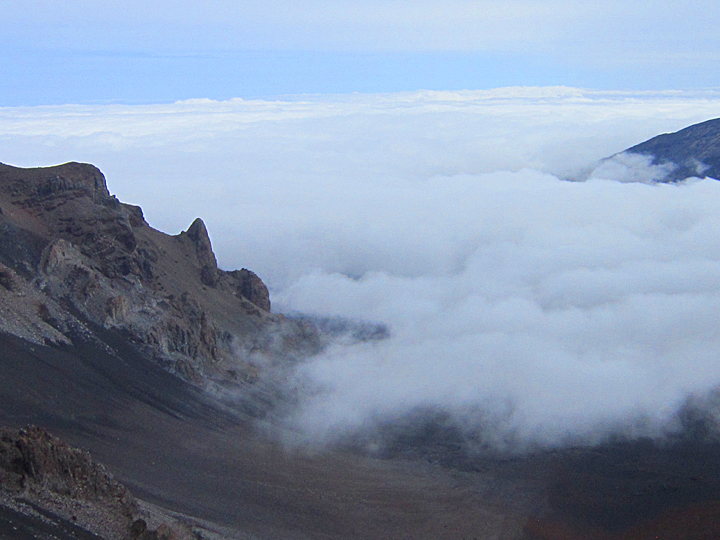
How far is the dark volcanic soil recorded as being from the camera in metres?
62.0

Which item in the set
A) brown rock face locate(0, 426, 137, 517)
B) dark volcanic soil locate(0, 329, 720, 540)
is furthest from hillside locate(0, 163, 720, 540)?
dark volcanic soil locate(0, 329, 720, 540)

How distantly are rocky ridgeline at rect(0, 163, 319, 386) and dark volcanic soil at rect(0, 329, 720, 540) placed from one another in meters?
3.77

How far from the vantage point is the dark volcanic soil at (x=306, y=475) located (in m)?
62.0

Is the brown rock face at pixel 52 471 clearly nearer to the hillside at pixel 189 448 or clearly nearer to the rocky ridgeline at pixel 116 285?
the hillside at pixel 189 448

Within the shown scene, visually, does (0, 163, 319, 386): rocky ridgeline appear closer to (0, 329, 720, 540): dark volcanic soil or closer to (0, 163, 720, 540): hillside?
(0, 163, 720, 540): hillside

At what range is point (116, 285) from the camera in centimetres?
8794

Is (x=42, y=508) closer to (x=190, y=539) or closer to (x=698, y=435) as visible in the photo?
(x=190, y=539)

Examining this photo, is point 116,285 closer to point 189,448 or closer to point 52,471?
point 189,448

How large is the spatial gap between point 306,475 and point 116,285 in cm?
3596

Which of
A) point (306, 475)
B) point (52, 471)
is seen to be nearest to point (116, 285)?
point (306, 475)

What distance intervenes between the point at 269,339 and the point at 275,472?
139 ft

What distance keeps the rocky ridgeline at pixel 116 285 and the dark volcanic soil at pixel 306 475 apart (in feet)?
12.4

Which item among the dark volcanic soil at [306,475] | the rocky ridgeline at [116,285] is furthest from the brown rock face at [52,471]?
the rocky ridgeline at [116,285]

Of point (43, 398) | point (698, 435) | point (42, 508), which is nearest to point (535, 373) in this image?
point (698, 435)
